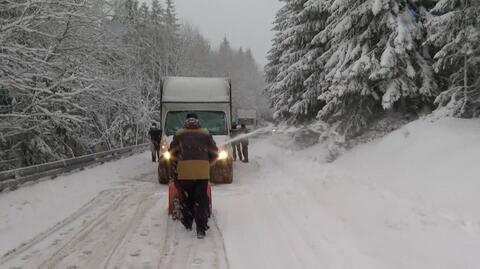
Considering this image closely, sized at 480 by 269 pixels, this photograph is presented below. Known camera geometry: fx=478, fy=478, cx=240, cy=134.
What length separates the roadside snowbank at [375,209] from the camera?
570cm

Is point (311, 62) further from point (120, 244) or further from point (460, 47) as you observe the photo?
point (120, 244)

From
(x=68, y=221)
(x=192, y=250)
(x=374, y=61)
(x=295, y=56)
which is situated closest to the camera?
(x=192, y=250)

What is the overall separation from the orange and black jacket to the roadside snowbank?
3.34ft

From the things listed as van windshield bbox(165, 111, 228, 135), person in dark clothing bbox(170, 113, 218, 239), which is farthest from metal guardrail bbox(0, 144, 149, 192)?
person in dark clothing bbox(170, 113, 218, 239)

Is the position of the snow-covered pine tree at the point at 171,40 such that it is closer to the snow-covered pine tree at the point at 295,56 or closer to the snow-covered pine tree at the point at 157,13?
the snow-covered pine tree at the point at 157,13

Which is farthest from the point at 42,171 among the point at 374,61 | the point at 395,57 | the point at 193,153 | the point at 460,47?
the point at 460,47

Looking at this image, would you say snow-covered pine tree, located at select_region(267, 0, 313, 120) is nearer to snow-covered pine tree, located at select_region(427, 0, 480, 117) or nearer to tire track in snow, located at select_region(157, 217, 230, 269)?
snow-covered pine tree, located at select_region(427, 0, 480, 117)

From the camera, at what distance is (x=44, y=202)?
33.3ft

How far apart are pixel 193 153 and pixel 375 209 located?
10.1 feet

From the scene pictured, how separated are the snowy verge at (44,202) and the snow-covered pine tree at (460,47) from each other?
911cm

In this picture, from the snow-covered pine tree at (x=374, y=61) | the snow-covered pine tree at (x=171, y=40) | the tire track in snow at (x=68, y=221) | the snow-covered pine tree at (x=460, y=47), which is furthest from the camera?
the snow-covered pine tree at (x=171, y=40)

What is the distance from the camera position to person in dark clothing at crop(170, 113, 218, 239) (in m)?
7.27

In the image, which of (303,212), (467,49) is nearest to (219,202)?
(303,212)

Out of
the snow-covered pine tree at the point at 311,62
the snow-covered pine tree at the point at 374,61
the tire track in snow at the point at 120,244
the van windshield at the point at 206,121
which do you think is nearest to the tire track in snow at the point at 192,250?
the tire track in snow at the point at 120,244
